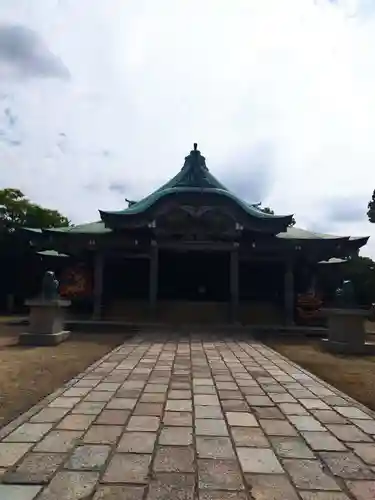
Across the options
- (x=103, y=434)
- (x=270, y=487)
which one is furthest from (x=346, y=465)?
(x=103, y=434)

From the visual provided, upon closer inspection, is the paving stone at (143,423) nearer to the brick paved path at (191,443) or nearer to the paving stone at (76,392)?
the brick paved path at (191,443)

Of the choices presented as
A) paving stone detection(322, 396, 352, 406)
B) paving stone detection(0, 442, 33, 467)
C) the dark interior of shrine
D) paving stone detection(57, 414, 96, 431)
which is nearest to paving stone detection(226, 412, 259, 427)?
paving stone detection(322, 396, 352, 406)

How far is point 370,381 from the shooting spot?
6.81 m

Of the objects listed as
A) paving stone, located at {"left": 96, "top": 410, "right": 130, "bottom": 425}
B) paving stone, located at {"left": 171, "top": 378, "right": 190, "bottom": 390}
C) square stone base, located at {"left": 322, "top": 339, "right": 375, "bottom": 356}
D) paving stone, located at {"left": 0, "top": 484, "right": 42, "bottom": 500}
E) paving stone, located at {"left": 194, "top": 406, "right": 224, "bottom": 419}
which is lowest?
paving stone, located at {"left": 0, "top": 484, "right": 42, "bottom": 500}

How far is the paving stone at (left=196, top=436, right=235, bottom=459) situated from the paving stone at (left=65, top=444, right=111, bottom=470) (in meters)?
0.70

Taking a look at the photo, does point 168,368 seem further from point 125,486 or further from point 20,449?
point 125,486

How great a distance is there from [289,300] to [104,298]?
25.3ft

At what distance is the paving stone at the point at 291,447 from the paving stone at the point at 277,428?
145mm

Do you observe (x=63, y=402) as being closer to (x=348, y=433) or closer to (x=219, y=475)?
(x=219, y=475)

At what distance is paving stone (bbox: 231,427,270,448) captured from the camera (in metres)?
3.68

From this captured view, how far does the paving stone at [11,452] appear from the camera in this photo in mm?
3203

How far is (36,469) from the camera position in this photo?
121 inches

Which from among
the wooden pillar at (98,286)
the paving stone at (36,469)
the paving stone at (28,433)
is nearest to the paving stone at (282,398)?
the paving stone at (28,433)

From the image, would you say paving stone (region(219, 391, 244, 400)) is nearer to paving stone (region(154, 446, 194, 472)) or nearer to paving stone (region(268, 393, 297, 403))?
paving stone (region(268, 393, 297, 403))
